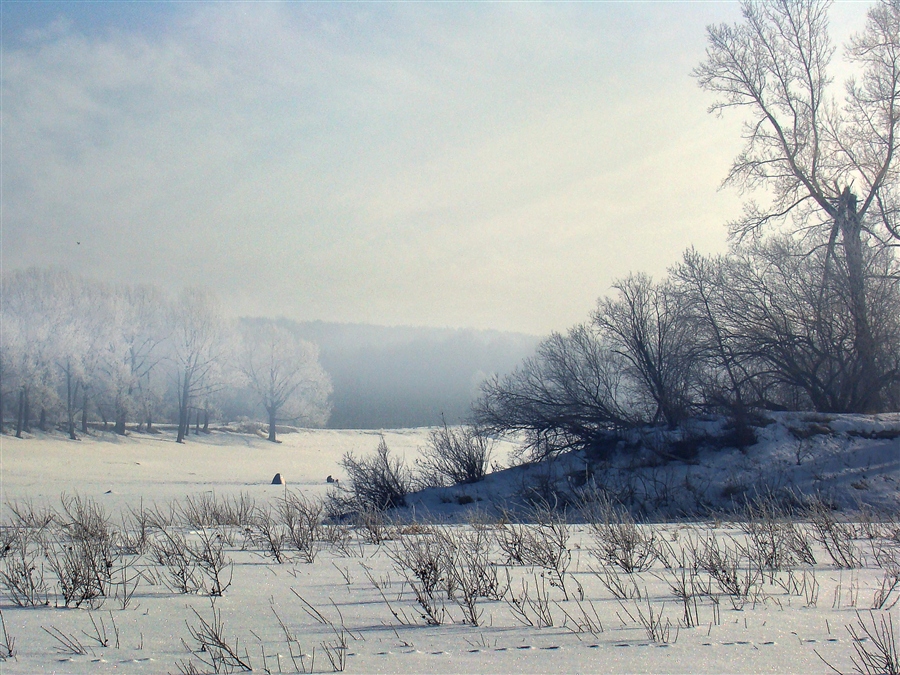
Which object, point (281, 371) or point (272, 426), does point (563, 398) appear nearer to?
point (272, 426)

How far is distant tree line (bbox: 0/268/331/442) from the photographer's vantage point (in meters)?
43.8

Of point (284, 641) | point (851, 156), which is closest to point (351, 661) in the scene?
point (284, 641)

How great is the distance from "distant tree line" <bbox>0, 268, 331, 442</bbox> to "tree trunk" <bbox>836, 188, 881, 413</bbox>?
4630 cm

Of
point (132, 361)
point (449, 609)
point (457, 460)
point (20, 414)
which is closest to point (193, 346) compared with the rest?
point (132, 361)

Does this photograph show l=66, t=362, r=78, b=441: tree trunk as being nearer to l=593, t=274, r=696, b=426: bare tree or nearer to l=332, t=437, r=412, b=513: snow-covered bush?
l=332, t=437, r=412, b=513: snow-covered bush

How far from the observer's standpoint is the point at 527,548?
5523 mm

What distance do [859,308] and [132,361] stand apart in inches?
1941

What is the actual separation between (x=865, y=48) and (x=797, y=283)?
6.88 meters

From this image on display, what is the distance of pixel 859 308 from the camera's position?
1680 cm

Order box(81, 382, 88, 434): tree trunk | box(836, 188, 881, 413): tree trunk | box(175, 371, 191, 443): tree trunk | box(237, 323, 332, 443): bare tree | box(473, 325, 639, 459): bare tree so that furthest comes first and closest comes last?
box(237, 323, 332, 443): bare tree, box(175, 371, 191, 443): tree trunk, box(81, 382, 88, 434): tree trunk, box(473, 325, 639, 459): bare tree, box(836, 188, 881, 413): tree trunk

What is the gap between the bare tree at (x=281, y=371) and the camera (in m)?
58.9

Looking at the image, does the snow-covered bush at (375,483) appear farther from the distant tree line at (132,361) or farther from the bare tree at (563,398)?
the distant tree line at (132,361)

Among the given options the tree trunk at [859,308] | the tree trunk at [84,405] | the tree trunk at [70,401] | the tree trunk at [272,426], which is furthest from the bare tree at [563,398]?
the tree trunk at [272,426]

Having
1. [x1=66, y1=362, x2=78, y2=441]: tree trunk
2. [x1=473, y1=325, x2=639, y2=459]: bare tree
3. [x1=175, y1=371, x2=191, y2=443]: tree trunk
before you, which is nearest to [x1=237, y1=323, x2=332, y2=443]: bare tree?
[x1=175, y1=371, x2=191, y2=443]: tree trunk
